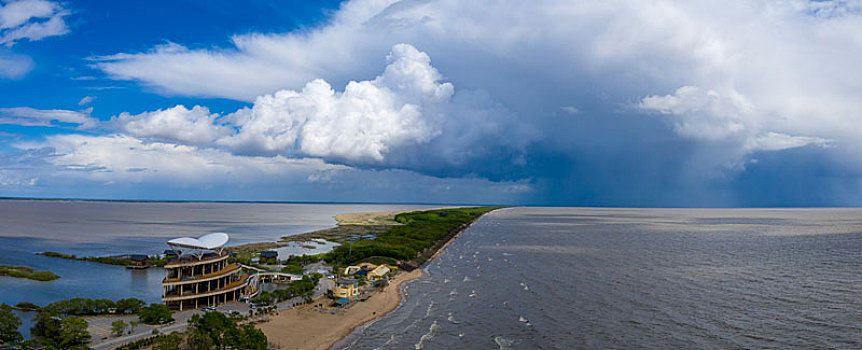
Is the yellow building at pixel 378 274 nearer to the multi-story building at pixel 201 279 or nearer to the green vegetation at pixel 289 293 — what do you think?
the green vegetation at pixel 289 293

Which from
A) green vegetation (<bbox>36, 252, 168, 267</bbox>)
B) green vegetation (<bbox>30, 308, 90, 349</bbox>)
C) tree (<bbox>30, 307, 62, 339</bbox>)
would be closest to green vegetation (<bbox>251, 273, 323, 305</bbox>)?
green vegetation (<bbox>30, 308, 90, 349</bbox>)

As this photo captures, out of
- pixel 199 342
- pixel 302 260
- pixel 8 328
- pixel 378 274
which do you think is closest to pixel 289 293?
pixel 378 274

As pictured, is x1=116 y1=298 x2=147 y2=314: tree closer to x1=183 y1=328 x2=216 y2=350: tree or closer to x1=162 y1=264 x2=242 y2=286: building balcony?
x1=162 y1=264 x2=242 y2=286: building balcony

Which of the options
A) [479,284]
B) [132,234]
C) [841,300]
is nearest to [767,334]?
[841,300]

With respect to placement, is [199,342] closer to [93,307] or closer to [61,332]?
[61,332]

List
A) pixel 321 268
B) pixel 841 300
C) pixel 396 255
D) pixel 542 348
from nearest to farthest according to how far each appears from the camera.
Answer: pixel 542 348
pixel 841 300
pixel 321 268
pixel 396 255

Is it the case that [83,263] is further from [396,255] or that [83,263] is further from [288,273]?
[396,255]
